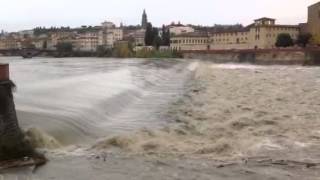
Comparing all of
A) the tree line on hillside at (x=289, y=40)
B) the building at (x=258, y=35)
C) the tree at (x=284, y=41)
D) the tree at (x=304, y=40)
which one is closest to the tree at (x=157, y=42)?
the building at (x=258, y=35)

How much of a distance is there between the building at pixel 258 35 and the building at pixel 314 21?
9.01m

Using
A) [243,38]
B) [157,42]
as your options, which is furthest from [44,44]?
[243,38]

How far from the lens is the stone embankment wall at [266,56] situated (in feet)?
262

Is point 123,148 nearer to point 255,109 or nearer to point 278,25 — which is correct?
point 255,109

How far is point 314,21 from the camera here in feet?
358

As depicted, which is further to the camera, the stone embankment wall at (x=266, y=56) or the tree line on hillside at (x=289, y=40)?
the tree line on hillside at (x=289, y=40)

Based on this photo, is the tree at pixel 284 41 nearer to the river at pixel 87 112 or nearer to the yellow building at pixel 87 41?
the yellow building at pixel 87 41

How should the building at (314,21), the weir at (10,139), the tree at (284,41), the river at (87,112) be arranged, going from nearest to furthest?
the weir at (10,139) < the river at (87,112) < the building at (314,21) < the tree at (284,41)

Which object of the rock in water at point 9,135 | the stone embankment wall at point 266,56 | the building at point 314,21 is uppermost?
the building at point 314,21

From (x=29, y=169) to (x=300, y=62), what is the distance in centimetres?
7376

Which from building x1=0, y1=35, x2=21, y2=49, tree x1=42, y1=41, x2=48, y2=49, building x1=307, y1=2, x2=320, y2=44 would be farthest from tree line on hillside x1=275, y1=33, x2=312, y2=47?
building x1=0, y1=35, x2=21, y2=49

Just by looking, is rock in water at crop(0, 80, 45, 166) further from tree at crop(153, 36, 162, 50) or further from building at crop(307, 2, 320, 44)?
tree at crop(153, 36, 162, 50)

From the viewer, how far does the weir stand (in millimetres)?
10134

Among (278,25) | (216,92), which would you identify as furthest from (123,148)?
(278,25)
